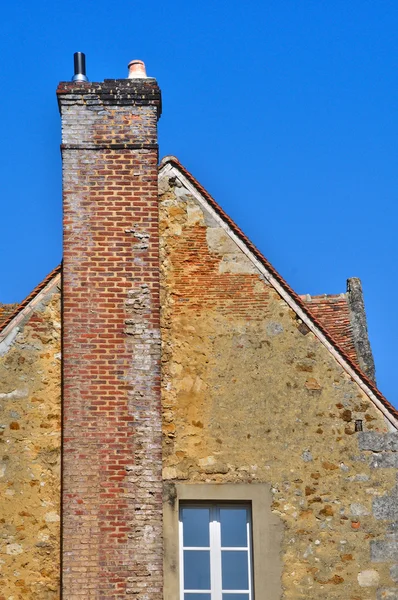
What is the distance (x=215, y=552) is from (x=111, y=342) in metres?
2.31

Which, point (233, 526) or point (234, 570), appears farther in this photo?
point (233, 526)

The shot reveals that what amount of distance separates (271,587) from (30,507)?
8.07ft

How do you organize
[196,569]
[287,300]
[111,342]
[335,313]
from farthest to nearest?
[335,313] → [287,300] → [111,342] → [196,569]

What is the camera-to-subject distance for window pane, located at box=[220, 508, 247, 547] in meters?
12.1

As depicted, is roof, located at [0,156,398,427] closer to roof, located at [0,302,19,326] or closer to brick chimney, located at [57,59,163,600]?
brick chimney, located at [57,59,163,600]

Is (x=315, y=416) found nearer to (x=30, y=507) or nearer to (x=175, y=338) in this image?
(x=175, y=338)

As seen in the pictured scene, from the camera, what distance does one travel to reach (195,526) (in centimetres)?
1212

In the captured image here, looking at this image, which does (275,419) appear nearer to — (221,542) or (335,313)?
(221,542)

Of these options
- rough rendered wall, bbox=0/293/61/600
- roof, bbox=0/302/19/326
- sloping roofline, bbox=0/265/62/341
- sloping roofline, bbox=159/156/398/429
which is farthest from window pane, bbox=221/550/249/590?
roof, bbox=0/302/19/326

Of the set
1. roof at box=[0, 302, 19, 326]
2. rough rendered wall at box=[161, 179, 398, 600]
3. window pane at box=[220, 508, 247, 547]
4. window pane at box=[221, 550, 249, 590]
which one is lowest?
window pane at box=[221, 550, 249, 590]

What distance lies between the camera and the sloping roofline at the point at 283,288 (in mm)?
12305

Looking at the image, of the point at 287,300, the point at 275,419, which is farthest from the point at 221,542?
the point at 287,300

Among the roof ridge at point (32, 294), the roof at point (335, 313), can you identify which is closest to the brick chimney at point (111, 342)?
A: the roof ridge at point (32, 294)

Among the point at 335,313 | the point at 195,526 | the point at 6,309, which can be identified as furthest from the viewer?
the point at 335,313
